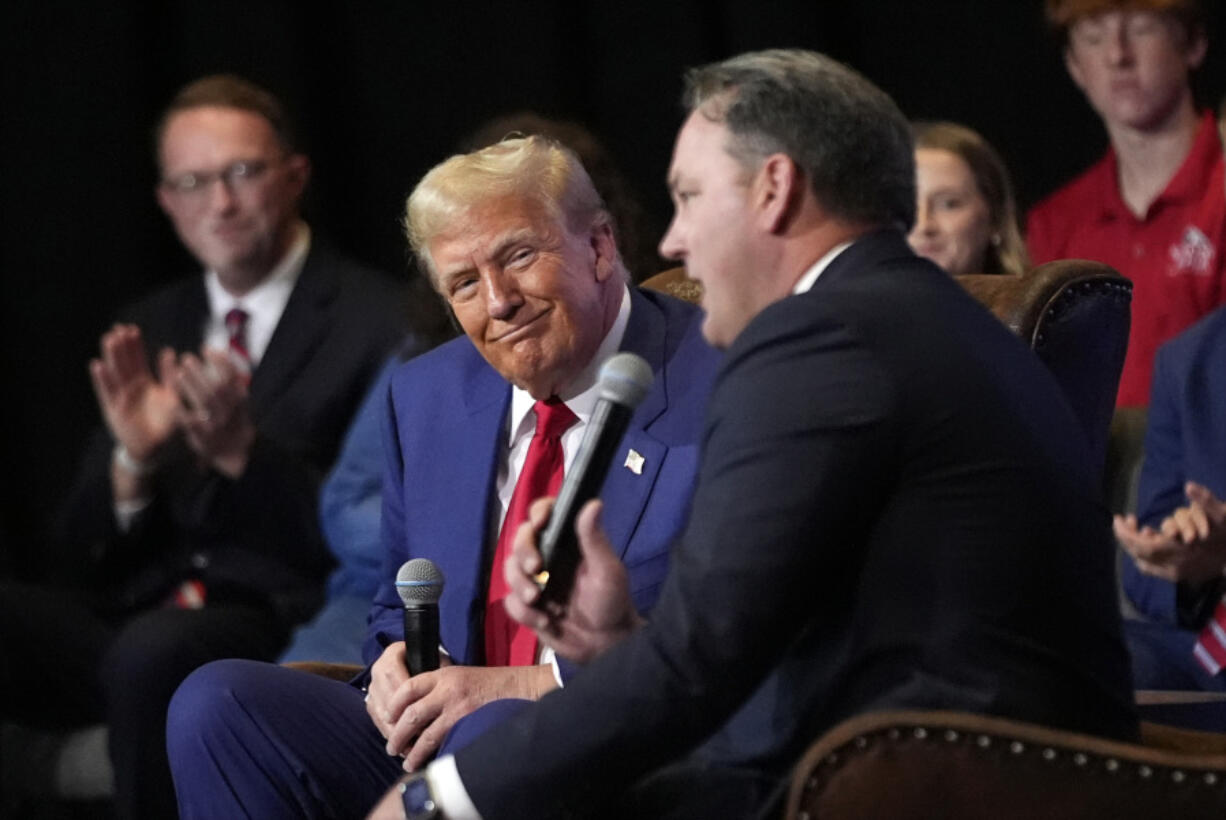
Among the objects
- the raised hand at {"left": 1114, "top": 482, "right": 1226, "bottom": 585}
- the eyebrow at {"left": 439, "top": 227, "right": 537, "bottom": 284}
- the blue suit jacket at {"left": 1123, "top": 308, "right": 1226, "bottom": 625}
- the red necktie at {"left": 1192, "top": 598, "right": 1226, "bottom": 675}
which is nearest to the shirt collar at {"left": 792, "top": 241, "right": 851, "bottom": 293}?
the eyebrow at {"left": 439, "top": 227, "right": 537, "bottom": 284}

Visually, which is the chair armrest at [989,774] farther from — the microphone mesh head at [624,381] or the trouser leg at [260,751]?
the trouser leg at [260,751]

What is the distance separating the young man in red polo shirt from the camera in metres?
3.61

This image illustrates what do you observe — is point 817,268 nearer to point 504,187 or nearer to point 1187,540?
point 504,187

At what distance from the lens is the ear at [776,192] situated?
1.82 meters

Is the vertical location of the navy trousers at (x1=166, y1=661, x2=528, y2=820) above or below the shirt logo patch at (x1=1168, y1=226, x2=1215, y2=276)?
below

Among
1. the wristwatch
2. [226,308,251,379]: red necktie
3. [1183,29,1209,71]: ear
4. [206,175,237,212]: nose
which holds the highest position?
[1183,29,1209,71]: ear

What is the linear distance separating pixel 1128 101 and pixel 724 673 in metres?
2.37

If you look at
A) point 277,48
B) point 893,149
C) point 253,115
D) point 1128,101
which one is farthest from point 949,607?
point 277,48

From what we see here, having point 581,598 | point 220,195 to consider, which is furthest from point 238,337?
point 581,598

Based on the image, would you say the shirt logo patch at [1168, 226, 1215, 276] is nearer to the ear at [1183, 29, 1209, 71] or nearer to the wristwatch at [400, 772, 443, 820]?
the ear at [1183, 29, 1209, 71]

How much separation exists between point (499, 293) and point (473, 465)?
9.5 inches

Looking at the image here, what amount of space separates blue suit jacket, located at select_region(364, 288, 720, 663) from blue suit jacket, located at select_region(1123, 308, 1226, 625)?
Answer: 3.46ft

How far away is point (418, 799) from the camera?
69.3 inches

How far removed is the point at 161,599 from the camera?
382 centimetres
